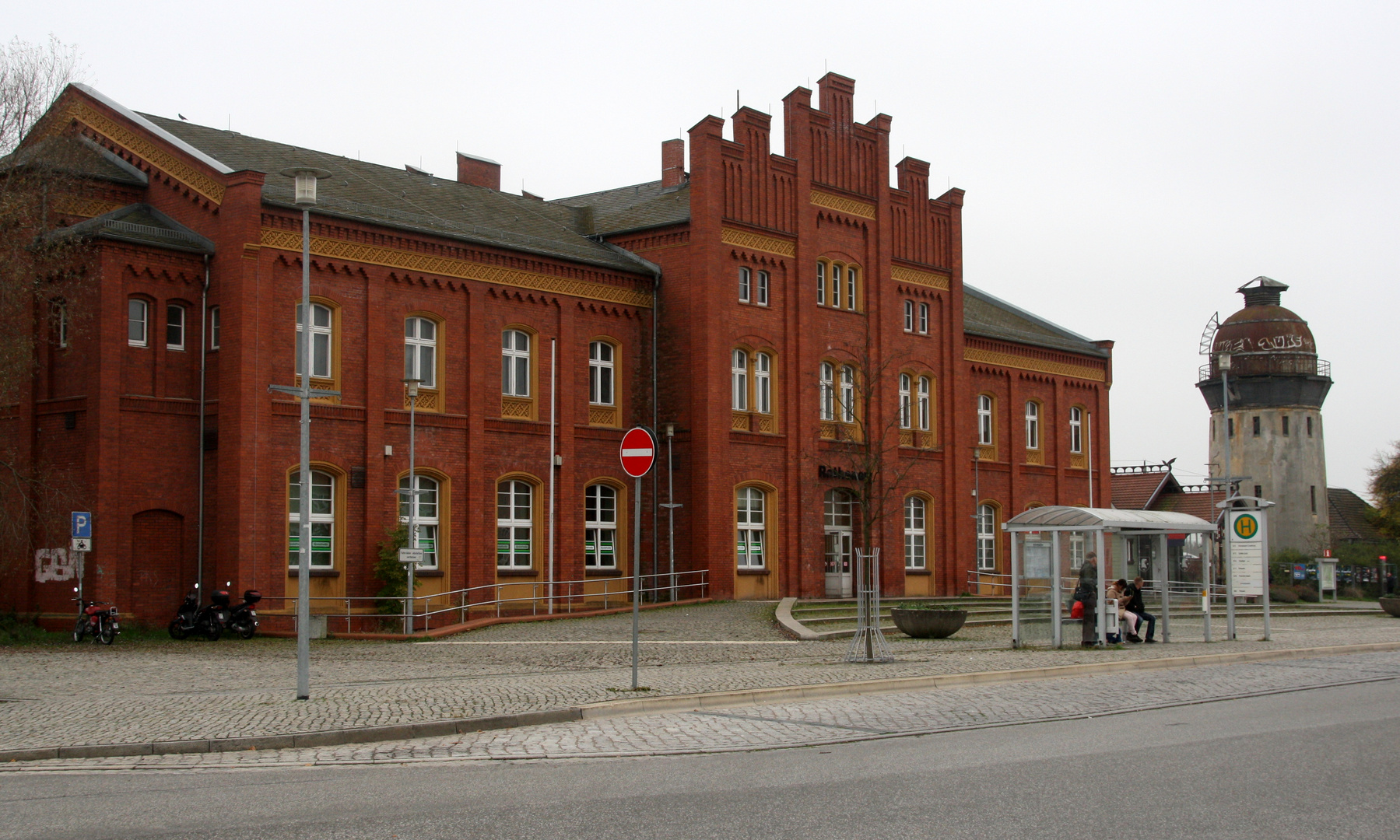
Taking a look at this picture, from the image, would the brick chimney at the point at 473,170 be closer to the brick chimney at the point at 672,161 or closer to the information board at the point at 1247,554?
the brick chimney at the point at 672,161

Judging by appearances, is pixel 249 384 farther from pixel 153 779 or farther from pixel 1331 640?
pixel 1331 640

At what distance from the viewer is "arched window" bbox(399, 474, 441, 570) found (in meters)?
32.2

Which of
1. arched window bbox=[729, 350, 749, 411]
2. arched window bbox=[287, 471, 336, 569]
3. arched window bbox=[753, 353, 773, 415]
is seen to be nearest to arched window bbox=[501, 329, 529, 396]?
arched window bbox=[287, 471, 336, 569]

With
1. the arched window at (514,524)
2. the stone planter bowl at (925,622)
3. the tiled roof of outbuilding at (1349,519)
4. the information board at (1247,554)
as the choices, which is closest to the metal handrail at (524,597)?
the arched window at (514,524)

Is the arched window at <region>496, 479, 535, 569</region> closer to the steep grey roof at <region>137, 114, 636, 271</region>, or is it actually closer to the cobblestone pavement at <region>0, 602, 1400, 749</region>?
the cobblestone pavement at <region>0, 602, 1400, 749</region>

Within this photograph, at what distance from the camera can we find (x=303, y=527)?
52.7 feet

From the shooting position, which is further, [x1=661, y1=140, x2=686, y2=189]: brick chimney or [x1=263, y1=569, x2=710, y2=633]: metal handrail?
[x1=661, y1=140, x2=686, y2=189]: brick chimney

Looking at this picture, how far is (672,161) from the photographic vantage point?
1752 inches

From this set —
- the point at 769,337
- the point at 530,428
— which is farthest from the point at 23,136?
the point at 769,337

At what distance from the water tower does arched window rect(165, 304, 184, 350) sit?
180 feet

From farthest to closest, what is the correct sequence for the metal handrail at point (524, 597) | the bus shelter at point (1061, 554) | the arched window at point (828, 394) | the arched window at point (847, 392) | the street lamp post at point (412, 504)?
the arched window at point (828, 394) < the arched window at point (847, 392) < the metal handrail at point (524, 597) < the street lamp post at point (412, 504) < the bus shelter at point (1061, 554)

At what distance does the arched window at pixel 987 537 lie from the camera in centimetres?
4562

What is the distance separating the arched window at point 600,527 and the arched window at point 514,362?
337cm

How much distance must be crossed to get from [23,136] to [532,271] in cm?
1202
